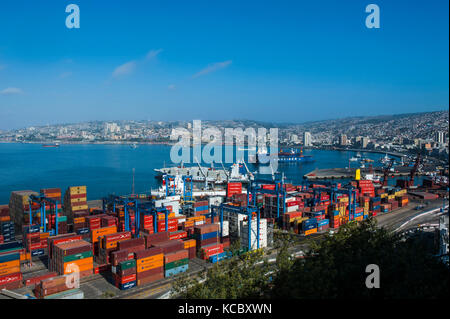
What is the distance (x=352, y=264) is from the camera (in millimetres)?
7566

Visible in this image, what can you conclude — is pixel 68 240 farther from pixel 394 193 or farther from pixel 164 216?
pixel 394 193

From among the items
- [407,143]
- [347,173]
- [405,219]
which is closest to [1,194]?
[405,219]

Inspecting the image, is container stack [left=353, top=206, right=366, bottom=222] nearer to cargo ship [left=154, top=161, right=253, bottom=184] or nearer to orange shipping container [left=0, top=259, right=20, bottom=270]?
orange shipping container [left=0, top=259, right=20, bottom=270]

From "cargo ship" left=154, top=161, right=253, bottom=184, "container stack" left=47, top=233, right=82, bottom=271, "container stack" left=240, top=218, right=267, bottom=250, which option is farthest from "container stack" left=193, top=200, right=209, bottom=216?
"cargo ship" left=154, top=161, right=253, bottom=184

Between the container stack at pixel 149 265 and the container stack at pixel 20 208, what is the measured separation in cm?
942

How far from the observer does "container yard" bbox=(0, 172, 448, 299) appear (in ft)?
34.5

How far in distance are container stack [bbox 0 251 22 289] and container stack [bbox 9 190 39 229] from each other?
732 cm

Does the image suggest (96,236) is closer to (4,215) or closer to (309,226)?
(4,215)

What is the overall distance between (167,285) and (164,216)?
5243mm

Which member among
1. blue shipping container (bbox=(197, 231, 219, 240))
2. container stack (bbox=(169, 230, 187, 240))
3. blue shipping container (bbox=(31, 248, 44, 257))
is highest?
blue shipping container (bbox=(197, 231, 219, 240))

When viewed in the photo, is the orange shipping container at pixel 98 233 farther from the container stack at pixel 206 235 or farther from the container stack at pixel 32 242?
the container stack at pixel 206 235

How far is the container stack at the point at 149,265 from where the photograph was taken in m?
10.6
